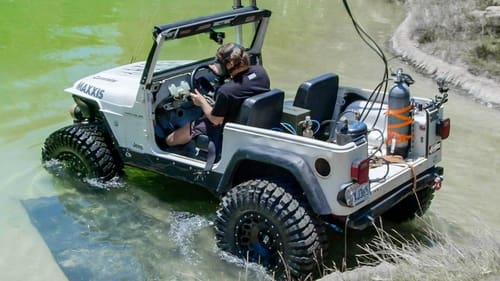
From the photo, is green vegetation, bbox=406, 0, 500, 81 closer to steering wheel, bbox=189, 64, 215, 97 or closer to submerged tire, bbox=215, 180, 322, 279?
steering wheel, bbox=189, 64, 215, 97

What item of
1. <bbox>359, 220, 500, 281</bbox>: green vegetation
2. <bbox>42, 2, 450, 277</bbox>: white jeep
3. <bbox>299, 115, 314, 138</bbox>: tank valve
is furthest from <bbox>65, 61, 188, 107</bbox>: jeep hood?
<bbox>359, 220, 500, 281</bbox>: green vegetation

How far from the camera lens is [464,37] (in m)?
12.5

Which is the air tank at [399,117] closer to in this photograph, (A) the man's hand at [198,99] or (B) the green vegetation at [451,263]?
(B) the green vegetation at [451,263]

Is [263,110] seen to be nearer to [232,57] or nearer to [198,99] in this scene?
[232,57]

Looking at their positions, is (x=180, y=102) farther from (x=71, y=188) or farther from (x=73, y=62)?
(x=73, y=62)

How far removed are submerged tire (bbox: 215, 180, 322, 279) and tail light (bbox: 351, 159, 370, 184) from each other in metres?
0.42

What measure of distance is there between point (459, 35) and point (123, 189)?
8.30 m

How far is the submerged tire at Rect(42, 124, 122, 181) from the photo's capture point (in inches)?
245

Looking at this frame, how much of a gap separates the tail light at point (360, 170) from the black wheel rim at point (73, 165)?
2745mm

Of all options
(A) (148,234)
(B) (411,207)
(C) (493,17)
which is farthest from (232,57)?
(C) (493,17)

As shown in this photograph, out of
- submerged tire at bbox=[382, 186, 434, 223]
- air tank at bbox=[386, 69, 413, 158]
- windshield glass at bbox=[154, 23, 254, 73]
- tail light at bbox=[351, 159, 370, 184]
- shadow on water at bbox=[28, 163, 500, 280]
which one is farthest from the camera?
windshield glass at bbox=[154, 23, 254, 73]

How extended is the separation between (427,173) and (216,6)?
1274 cm

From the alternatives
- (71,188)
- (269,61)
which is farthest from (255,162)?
(269,61)

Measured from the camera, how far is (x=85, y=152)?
6.24m
